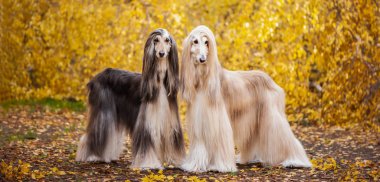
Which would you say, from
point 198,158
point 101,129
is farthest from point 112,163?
point 198,158

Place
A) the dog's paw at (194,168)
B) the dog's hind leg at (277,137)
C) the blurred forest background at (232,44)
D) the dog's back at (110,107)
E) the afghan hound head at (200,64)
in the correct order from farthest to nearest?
1. the blurred forest background at (232,44)
2. the dog's back at (110,107)
3. the dog's hind leg at (277,137)
4. the dog's paw at (194,168)
5. the afghan hound head at (200,64)

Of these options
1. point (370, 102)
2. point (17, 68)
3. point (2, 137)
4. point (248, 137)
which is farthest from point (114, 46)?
point (248, 137)

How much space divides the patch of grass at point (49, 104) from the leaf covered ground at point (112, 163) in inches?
17.5

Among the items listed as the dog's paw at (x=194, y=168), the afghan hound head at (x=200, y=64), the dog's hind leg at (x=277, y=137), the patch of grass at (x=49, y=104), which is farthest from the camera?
the patch of grass at (x=49, y=104)

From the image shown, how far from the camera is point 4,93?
42.2 ft

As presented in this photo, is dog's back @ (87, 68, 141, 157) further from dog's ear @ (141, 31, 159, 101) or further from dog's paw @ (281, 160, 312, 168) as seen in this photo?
dog's paw @ (281, 160, 312, 168)

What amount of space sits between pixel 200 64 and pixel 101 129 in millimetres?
1332

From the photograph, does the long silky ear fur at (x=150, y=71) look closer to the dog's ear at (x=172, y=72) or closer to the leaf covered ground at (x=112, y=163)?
the dog's ear at (x=172, y=72)

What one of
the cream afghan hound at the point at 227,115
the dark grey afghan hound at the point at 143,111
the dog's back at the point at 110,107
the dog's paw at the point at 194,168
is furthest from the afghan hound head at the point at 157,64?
the dog's paw at the point at 194,168

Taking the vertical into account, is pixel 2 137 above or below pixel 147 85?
below

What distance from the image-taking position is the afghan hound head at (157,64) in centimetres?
640

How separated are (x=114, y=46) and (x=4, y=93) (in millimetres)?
2286

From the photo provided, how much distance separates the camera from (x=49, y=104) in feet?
42.4

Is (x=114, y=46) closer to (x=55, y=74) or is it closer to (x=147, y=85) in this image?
(x=55, y=74)
